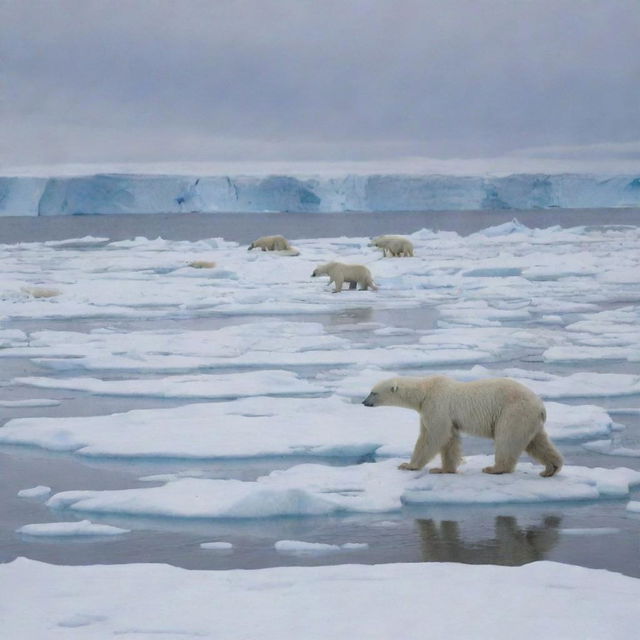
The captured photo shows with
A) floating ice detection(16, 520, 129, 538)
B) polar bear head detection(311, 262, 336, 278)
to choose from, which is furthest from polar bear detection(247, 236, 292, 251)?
floating ice detection(16, 520, 129, 538)

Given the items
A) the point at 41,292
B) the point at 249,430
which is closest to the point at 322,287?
the point at 41,292

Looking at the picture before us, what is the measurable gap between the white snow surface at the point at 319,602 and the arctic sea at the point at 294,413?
26 cm

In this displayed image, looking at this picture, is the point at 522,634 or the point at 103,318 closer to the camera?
the point at 522,634

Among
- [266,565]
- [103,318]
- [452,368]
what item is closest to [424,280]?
[103,318]

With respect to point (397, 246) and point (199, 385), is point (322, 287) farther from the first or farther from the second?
point (199, 385)

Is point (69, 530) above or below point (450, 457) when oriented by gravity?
below

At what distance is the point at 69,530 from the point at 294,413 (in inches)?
93.8

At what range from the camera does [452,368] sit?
27.8 ft

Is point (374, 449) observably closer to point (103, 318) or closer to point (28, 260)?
point (103, 318)

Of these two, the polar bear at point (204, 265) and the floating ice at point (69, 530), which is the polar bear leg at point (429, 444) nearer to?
the floating ice at point (69, 530)

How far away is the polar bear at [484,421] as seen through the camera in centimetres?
494

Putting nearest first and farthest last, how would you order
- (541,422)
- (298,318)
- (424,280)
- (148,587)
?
(148,587), (541,422), (298,318), (424,280)

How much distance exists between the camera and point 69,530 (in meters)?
4.41

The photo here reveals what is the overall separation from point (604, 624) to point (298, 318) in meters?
9.73
